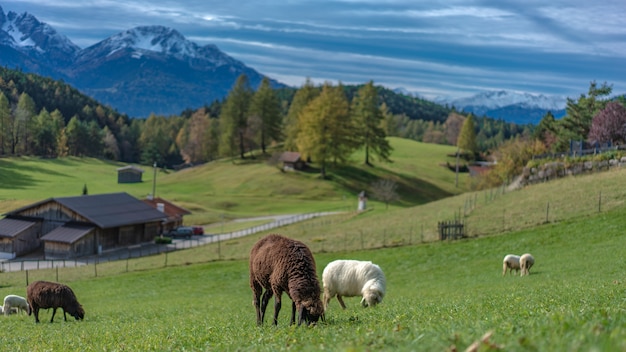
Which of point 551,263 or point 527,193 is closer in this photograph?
point 551,263

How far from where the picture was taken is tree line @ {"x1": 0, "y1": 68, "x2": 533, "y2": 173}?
8200 centimetres

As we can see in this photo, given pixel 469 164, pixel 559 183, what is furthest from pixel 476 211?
pixel 469 164

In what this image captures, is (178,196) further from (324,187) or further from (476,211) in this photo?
(476,211)

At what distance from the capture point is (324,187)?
95.4 meters

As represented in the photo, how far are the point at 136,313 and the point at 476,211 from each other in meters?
34.9

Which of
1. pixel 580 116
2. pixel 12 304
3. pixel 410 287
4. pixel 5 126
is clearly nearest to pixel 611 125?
pixel 580 116

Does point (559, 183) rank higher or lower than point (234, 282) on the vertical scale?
higher

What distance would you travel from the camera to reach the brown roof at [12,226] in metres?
58.4

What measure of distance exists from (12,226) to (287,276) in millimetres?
56890

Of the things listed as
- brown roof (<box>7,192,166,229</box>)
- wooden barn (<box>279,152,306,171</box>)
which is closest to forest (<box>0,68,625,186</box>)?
wooden barn (<box>279,152,306,171</box>)

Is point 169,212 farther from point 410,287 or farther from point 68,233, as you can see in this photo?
point 410,287

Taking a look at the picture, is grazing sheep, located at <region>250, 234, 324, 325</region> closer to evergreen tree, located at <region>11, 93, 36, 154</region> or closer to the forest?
the forest

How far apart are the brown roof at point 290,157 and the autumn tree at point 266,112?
48.1 ft

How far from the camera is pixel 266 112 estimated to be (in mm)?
117500
